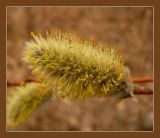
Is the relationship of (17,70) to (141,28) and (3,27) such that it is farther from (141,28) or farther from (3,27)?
(3,27)

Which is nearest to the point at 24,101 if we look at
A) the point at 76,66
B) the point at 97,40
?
the point at 76,66

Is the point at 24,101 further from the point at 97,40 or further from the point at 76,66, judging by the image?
the point at 97,40

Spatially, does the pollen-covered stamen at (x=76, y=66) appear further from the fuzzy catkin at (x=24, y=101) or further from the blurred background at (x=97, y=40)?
the blurred background at (x=97, y=40)

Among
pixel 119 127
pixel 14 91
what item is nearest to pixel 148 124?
pixel 119 127

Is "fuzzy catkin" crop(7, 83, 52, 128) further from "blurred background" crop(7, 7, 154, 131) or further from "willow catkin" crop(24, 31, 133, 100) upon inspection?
"blurred background" crop(7, 7, 154, 131)

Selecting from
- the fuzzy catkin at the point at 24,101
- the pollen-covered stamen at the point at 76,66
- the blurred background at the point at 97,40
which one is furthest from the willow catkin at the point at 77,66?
the blurred background at the point at 97,40

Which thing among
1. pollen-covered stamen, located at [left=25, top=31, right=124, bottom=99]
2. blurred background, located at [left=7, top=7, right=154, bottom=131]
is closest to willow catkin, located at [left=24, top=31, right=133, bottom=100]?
pollen-covered stamen, located at [left=25, top=31, right=124, bottom=99]
